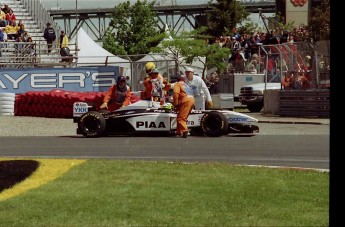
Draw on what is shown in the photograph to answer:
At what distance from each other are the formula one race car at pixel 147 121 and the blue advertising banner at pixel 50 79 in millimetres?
10990

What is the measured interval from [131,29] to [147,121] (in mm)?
53173

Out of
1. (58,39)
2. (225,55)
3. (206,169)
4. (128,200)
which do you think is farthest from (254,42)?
(128,200)

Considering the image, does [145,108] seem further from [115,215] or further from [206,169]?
[115,215]

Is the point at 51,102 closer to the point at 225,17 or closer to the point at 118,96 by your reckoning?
the point at 118,96

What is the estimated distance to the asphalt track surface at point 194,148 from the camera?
15922 mm

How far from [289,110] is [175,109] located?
9.29 m

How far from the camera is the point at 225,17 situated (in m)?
71.8

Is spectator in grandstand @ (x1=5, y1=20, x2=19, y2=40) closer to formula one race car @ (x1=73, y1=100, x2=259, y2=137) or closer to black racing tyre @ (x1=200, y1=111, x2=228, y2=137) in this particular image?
formula one race car @ (x1=73, y1=100, x2=259, y2=137)

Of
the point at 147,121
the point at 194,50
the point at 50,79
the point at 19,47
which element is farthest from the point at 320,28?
the point at 147,121

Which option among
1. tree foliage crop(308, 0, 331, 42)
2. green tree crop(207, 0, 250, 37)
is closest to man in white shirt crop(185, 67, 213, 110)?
tree foliage crop(308, 0, 331, 42)

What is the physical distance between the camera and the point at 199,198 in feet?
33.2

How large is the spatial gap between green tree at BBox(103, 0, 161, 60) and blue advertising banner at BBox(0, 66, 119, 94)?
3875 cm

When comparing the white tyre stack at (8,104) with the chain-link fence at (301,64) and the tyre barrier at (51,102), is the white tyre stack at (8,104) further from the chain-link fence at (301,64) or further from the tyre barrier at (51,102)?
the chain-link fence at (301,64)

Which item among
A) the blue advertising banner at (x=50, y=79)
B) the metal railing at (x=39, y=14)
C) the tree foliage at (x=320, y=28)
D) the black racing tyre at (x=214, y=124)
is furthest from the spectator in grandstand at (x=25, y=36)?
the black racing tyre at (x=214, y=124)
